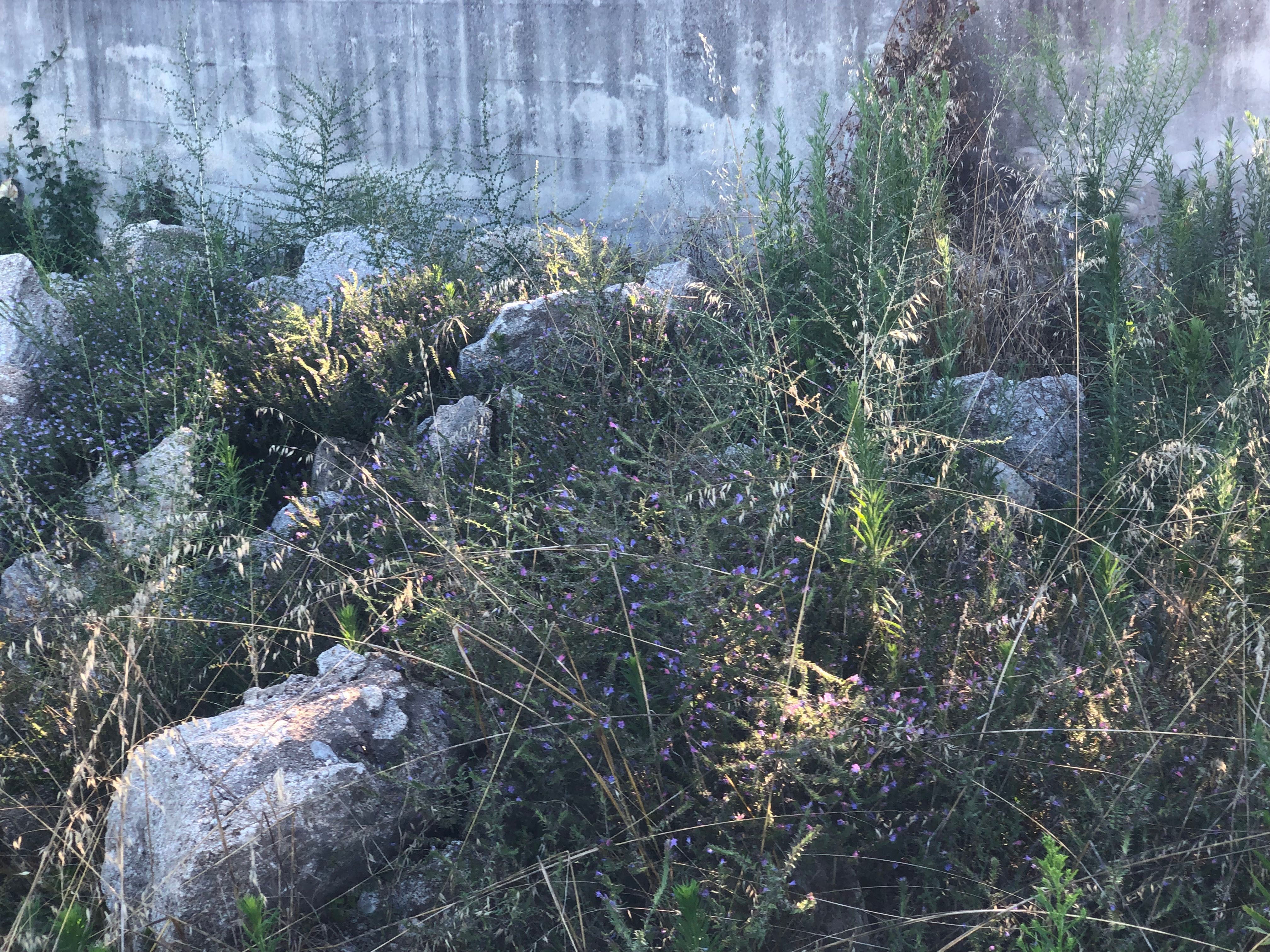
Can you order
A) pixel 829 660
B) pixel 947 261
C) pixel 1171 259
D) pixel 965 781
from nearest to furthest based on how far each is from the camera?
pixel 965 781, pixel 829 660, pixel 947 261, pixel 1171 259

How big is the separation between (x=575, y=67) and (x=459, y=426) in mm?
3378

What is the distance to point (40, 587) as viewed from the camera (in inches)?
118

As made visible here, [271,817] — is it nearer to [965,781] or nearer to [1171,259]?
[965,781]

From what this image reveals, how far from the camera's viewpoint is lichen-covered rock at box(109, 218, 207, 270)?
525 centimetres

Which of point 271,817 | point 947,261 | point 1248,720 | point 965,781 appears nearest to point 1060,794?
point 965,781

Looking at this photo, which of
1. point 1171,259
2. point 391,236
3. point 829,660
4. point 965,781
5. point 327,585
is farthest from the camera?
point 391,236

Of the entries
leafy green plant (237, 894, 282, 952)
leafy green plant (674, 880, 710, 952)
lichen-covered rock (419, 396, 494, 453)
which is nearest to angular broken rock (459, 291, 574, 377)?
lichen-covered rock (419, 396, 494, 453)

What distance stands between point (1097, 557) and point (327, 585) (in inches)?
73.0

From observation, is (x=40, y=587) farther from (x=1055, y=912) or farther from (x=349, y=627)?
(x=1055, y=912)

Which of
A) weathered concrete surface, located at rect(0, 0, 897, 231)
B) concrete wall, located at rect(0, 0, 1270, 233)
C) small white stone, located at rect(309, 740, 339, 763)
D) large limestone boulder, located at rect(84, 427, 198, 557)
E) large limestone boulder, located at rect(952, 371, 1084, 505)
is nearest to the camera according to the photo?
small white stone, located at rect(309, 740, 339, 763)

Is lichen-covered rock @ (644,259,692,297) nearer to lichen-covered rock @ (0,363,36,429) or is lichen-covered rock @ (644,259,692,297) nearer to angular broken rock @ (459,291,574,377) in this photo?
angular broken rock @ (459,291,574,377)

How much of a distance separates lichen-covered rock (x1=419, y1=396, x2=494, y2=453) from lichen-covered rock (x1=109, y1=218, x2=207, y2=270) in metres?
2.15

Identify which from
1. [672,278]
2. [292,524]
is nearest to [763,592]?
[292,524]

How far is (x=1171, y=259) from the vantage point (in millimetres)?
3723
